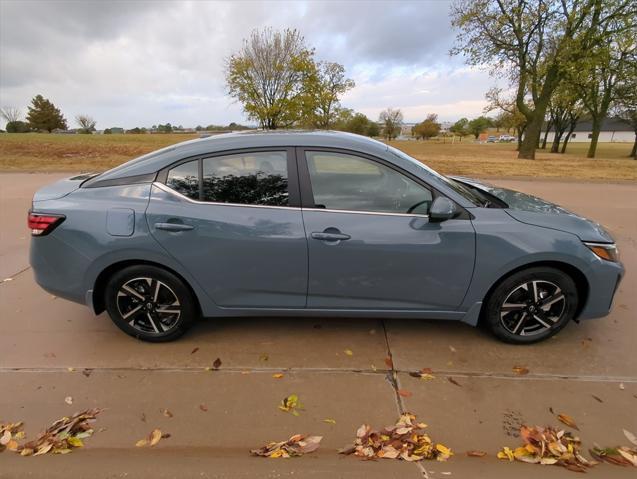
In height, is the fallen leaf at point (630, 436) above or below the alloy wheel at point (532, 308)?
below

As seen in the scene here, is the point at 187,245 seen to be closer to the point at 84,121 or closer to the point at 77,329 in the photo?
the point at 77,329

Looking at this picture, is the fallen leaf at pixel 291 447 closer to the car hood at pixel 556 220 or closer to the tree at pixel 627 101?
the car hood at pixel 556 220

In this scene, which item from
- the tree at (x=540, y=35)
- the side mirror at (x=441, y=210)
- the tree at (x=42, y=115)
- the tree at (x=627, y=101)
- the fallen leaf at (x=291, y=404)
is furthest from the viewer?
the tree at (x=42, y=115)

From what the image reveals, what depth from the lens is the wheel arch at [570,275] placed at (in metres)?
2.86

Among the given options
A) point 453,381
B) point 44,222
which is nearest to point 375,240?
point 453,381

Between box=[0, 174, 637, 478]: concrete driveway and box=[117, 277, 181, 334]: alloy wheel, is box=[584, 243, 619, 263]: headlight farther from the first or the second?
box=[117, 277, 181, 334]: alloy wheel

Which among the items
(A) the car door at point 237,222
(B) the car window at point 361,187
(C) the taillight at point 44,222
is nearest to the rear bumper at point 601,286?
(B) the car window at point 361,187

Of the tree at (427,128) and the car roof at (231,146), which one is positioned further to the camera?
the tree at (427,128)

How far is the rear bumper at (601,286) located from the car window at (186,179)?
2.96 metres

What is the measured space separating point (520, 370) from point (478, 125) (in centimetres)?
11984

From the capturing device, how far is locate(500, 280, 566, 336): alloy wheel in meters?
2.91

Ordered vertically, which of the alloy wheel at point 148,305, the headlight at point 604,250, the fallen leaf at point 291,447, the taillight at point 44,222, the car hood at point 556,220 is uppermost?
the car hood at point 556,220

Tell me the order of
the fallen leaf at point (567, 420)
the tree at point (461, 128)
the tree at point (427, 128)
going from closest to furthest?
the fallen leaf at point (567, 420) < the tree at point (427, 128) < the tree at point (461, 128)

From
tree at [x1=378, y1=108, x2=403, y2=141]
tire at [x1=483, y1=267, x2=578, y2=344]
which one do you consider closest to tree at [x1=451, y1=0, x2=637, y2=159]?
tire at [x1=483, y1=267, x2=578, y2=344]
